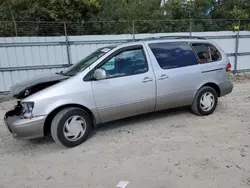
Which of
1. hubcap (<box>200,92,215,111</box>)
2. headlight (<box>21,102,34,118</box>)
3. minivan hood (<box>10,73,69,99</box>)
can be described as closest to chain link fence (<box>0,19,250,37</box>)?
minivan hood (<box>10,73,69,99</box>)

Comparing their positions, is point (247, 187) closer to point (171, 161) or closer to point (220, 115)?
point (171, 161)

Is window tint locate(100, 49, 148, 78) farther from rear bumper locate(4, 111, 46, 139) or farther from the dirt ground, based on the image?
rear bumper locate(4, 111, 46, 139)

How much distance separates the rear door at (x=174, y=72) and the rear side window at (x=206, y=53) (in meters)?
0.17

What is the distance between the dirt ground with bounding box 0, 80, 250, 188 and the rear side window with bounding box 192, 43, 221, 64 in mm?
1280

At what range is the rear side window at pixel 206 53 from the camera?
15.7 ft

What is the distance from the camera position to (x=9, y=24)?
8.72 m

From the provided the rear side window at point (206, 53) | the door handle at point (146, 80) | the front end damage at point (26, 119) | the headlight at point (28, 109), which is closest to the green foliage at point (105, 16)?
the rear side window at point (206, 53)

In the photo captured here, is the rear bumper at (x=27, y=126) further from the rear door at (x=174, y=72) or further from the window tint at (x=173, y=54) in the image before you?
the window tint at (x=173, y=54)

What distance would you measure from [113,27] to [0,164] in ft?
28.4

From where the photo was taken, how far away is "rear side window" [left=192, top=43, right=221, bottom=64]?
480 centimetres

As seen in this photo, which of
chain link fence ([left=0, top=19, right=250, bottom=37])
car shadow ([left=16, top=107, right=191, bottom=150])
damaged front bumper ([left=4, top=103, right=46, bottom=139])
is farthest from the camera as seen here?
chain link fence ([left=0, top=19, right=250, bottom=37])

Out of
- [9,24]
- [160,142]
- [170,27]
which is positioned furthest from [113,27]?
[160,142]

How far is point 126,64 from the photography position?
4.09 meters

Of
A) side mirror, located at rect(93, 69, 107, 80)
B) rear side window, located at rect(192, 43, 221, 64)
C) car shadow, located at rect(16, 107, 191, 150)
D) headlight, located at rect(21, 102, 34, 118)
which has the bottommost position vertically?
car shadow, located at rect(16, 107, 191, 150)
